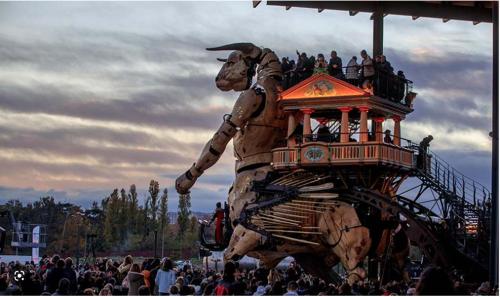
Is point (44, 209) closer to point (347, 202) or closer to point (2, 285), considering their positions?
point (347, 202)

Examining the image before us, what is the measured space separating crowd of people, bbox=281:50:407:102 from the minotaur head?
0.87 m

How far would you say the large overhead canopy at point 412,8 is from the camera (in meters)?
28.0

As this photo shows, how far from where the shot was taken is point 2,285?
48.0ft

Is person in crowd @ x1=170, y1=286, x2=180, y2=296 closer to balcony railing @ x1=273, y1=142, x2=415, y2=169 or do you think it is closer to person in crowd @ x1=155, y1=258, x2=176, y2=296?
person in crowd @ x1=155, y1=258, x2=176, y2=296

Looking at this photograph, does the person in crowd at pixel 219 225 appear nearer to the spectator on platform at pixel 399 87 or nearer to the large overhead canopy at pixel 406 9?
the spectator on platform at pixel 399 87

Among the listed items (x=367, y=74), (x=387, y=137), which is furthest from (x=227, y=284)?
(x=387, y=137)

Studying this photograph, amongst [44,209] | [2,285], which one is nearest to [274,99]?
[2,285]

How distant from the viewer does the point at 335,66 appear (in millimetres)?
27859

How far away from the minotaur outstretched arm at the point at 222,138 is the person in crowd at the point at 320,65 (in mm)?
1658

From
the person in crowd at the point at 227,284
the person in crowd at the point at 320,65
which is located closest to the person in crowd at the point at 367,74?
the person in crowd at the point at 320,65

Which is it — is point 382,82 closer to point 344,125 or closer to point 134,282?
point 344,125

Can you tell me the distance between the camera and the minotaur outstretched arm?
27750 millimetres

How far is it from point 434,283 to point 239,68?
2147 cm

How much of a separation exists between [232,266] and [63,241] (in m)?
55.1
